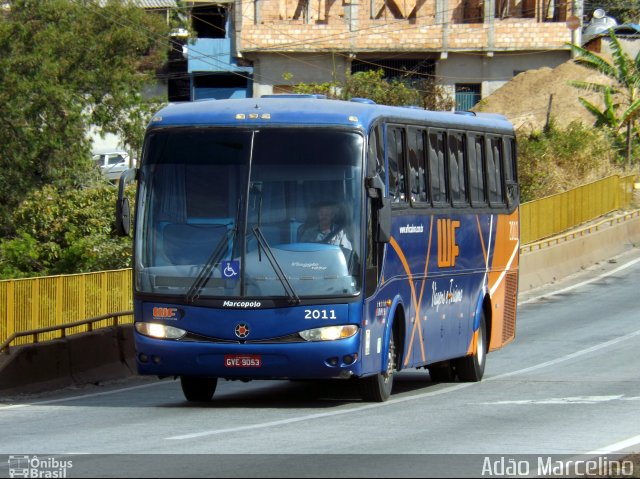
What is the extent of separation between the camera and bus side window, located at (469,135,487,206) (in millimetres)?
18875

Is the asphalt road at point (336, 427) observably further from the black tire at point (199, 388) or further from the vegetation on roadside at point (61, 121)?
the vegetation on roadside at point (61, 121)

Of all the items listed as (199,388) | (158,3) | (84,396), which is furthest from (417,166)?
(158,3)

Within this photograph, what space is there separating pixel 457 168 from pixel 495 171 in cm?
213

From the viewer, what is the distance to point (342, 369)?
46.4ft

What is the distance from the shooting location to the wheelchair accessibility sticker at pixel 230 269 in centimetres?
1423

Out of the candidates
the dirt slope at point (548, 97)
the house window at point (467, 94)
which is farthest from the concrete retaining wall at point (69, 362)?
the house window at point (467, 94)

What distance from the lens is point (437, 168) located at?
17.4 metres

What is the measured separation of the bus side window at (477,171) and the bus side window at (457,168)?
32 cm

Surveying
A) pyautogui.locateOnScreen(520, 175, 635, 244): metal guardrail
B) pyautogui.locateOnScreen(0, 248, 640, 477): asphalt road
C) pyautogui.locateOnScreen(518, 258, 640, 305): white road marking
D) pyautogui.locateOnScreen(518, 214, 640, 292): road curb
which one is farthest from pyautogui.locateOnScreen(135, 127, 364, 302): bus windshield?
pyautogui.locateOnScreen(520, 175, 635, 244): metal guardrail

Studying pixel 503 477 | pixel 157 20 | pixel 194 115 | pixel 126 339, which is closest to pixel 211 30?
pixel 157 20

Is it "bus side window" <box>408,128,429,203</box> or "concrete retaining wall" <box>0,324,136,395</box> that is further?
"concrete retaining wall" <box>0,324,136,395</box>

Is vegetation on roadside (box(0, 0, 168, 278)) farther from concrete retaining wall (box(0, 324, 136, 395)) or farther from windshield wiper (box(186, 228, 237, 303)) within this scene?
windshield wiper (box(186, 228, 237, 303))

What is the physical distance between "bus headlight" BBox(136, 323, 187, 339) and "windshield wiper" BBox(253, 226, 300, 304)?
1206mm

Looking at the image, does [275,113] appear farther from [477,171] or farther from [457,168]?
[477,171]
